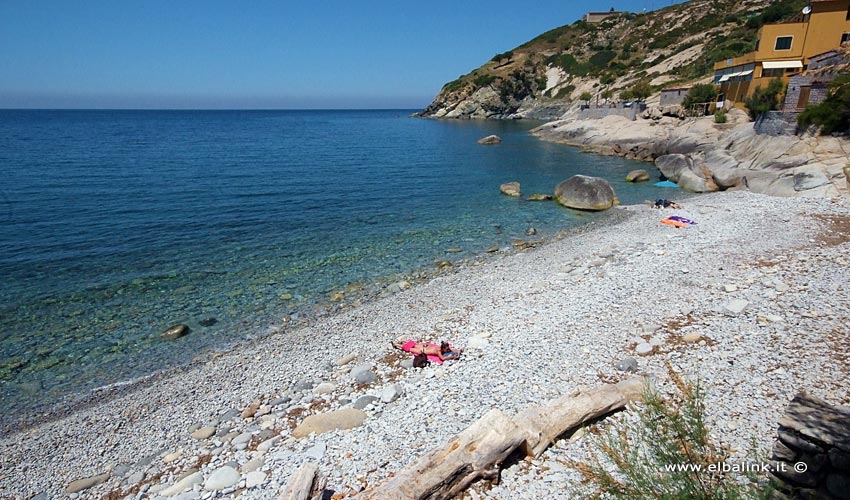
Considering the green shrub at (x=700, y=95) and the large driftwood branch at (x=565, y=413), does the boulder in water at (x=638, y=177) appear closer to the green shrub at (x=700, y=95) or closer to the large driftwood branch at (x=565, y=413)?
the green shrub at (x=700, y=95)

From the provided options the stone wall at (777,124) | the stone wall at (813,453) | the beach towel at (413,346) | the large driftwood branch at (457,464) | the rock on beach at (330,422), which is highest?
the stone wall at (777,124)

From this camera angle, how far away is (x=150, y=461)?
8477 millimetres

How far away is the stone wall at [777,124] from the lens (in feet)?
86.5

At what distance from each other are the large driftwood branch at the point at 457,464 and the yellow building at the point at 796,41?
46433 mm

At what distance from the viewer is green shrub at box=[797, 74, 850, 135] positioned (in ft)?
76.8

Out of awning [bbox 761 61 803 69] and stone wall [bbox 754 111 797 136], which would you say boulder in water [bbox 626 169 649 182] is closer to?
stone wall [bbox 754 111 797 136]

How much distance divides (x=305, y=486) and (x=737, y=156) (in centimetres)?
3447

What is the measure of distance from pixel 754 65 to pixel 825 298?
42.6m

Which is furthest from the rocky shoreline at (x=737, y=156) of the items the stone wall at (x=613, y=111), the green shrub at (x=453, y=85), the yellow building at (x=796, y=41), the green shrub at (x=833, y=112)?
the green shrub at (x=453, y=85)

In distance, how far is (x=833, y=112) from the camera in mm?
24016

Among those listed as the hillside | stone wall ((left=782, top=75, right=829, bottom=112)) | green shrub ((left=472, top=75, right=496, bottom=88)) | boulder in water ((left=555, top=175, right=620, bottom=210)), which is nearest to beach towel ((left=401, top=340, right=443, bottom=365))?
boulder in water ((left=555, top=175, right=620, bottom=210))

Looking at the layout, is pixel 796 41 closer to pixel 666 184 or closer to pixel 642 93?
pixel 666 184

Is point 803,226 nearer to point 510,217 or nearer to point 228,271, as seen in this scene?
point 510,217

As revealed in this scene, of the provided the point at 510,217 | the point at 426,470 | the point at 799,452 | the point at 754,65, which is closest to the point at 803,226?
the point at 510,217
